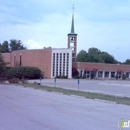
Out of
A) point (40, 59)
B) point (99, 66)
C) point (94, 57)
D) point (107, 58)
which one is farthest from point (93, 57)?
point (40, 59)

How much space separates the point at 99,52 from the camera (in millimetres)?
148250

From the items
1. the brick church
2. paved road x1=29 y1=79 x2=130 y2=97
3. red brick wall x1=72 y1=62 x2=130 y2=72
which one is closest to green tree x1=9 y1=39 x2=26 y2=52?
the brick church

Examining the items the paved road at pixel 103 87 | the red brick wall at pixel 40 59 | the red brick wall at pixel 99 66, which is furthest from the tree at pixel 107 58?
the paved road at pixel 103 87

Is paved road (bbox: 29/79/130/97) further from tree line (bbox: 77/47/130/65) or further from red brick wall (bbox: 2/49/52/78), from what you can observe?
tree line (bbox: 77/47/130/65)

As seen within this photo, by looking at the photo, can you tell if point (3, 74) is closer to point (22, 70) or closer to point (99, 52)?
point (22, 70)

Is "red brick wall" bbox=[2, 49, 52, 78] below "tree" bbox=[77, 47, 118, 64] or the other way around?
below

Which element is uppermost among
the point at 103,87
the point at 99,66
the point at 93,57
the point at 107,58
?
the point at 107,58

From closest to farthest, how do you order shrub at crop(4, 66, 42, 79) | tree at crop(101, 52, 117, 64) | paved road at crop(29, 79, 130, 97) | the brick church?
paved road at crop(29, 79, 130, 97), shrub at crop(4, 66, 42, 79), the brick church, tree at crop(101, 52, 117, 64)

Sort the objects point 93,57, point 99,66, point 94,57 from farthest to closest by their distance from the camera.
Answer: point 94,57, point 93,57, point 99,66

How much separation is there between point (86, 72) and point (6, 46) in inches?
2601

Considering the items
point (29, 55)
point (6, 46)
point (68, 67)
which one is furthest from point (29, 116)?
point (6, 46)

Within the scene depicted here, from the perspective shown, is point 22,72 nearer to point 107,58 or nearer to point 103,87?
point 103,87

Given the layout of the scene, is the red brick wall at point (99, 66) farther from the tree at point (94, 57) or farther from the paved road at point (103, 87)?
the paved road at point (103, 87)

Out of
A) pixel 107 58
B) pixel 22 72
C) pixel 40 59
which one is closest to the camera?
pixel 22 72
